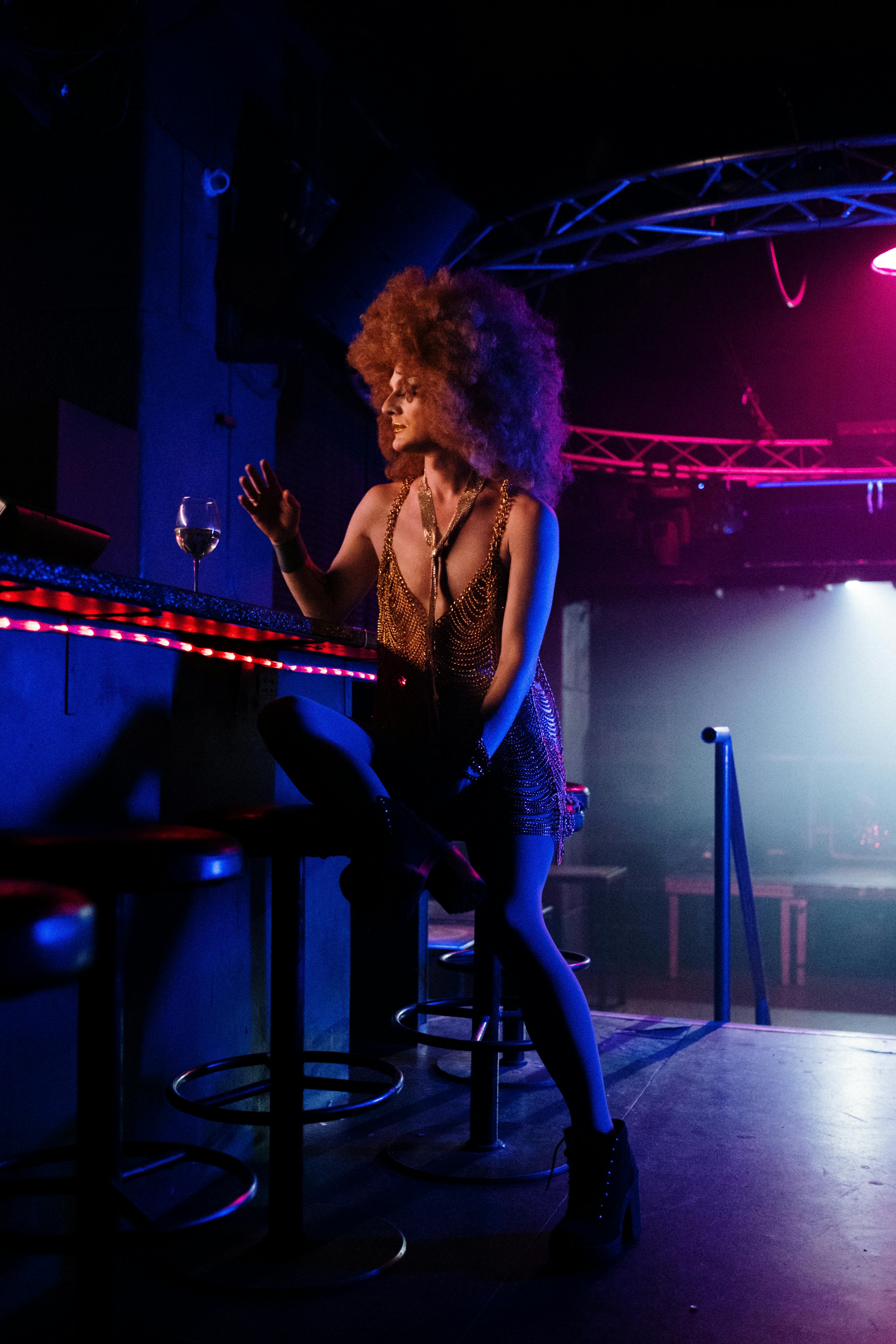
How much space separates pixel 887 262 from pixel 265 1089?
5.61 m

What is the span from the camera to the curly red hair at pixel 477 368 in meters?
1.84

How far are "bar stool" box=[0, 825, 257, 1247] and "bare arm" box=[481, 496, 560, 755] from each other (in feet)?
1.59

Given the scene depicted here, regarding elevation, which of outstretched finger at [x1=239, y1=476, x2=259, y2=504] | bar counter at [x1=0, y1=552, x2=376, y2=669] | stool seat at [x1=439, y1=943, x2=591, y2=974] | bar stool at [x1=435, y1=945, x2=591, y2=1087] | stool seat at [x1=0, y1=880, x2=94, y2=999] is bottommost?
bar stool at [x1=435, y1=945, x2=591, y2=1087]

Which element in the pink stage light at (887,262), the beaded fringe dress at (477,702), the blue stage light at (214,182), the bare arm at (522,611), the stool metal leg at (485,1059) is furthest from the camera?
the pink stage light at (887,262)

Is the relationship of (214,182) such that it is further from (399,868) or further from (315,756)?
(399,868)

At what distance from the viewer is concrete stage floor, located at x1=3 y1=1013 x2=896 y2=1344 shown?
152 centimetres

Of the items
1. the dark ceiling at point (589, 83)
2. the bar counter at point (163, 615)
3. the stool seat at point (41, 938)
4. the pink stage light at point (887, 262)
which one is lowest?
the stool seat at point (41, 938)

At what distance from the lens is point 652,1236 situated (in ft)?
6.01

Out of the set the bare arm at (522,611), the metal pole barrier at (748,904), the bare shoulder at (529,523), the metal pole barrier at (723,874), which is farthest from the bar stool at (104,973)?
the metal pole barrier at (748,904)

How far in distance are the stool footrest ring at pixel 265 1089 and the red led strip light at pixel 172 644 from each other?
2.35 ft

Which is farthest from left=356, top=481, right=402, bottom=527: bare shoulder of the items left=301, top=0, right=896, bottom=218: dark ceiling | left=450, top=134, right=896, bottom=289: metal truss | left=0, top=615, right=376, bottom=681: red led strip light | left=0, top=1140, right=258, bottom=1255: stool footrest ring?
left=450, top=134, right=896, bottom=289: metal truss

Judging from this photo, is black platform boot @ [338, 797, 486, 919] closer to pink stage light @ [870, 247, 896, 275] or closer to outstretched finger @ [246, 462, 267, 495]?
outstretched finger @ [246, 462, 267, 495]

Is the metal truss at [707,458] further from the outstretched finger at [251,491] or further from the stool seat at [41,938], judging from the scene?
the stool seat at [41,938]

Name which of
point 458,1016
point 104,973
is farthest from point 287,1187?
point 458,1016
